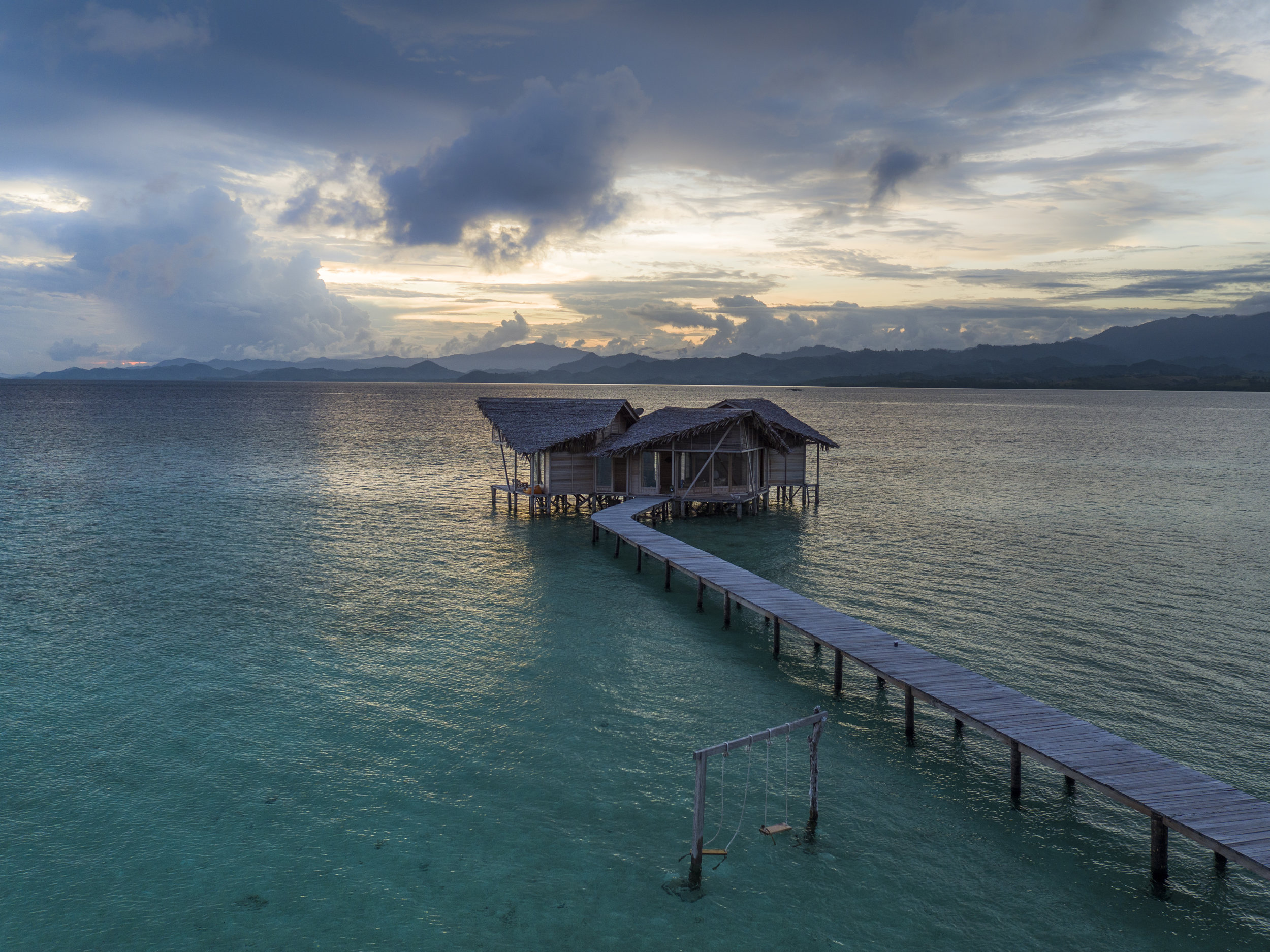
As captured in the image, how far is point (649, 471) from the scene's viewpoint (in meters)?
35.3

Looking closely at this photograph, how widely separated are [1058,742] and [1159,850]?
1.82m

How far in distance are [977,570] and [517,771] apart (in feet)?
60.1

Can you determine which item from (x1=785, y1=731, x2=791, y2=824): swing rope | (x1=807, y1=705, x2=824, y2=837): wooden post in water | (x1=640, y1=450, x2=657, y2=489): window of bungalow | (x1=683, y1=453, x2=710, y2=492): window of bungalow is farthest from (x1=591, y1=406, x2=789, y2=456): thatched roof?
(x1=807, y1=705, x2=824, y2=837): wooden post in water

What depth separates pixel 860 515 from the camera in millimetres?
35344

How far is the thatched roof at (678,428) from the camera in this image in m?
32.5

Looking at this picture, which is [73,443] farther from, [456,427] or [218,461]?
[456,427]

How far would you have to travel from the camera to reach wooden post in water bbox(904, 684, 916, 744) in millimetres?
12938

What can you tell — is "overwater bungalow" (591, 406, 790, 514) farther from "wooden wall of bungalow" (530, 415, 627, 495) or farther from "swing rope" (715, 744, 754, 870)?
"swing rope" (715, 744, 754, 870)

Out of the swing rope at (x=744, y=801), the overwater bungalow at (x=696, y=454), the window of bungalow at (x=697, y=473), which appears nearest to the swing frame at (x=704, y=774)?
the swing rope at (x=744, y=801)

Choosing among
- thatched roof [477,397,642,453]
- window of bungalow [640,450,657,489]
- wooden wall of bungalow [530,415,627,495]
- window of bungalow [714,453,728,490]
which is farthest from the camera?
window of bungalow [714,453,728,490]

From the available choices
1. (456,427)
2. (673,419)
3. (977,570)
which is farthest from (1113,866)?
(456,427)

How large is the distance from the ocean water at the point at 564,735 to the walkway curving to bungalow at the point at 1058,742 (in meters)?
0.95

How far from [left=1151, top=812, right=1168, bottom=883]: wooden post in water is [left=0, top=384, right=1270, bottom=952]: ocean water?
0.72ft

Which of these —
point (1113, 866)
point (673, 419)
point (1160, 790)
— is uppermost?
point (673, 419)
